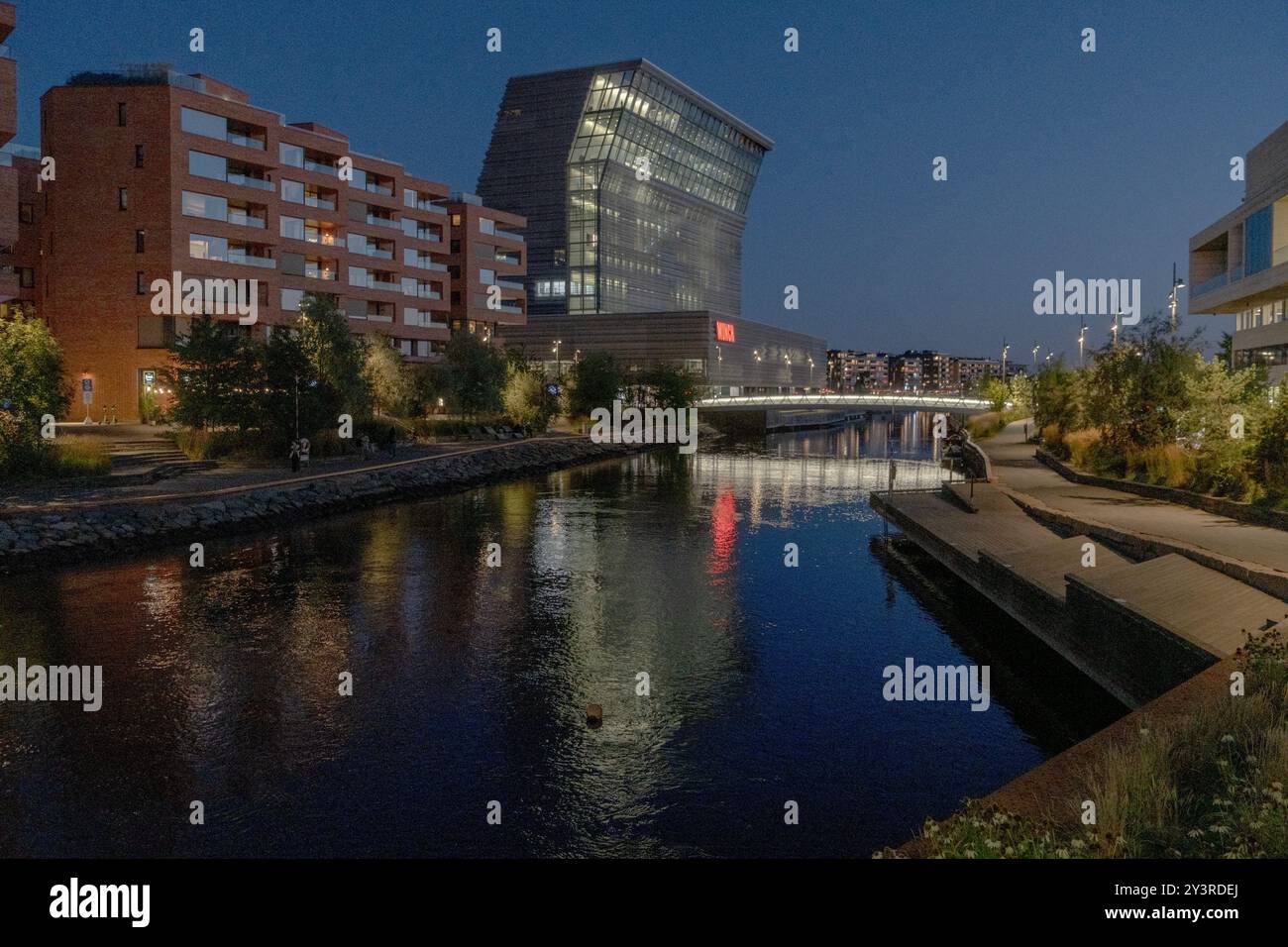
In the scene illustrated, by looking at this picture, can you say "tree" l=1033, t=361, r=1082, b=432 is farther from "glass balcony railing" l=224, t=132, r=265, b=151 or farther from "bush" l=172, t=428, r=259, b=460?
"glass balcony railing" l=224, t=132, r=265, b=151

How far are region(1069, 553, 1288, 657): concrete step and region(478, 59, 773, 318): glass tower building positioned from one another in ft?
458

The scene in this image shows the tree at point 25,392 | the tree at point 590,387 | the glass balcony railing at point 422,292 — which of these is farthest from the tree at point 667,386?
the tree at point 25,392

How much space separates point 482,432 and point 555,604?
54.7m

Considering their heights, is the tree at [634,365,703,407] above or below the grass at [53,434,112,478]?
above

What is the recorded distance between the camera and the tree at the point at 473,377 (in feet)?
255

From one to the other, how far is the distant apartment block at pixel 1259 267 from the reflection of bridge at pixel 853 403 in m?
31.4

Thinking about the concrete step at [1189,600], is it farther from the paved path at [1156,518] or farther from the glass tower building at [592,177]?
the glass tower building at [592,177]

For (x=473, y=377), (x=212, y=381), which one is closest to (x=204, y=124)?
(x=473, y=377)

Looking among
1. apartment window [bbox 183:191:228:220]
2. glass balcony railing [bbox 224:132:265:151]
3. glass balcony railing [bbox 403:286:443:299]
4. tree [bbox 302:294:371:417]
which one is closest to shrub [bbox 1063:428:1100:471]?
tree [bbox 302:294:371:417]

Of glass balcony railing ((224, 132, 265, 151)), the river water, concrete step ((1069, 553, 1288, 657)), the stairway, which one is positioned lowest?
the river water

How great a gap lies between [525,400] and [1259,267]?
5425 cm

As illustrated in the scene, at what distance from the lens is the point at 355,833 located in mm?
11461

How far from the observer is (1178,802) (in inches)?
363

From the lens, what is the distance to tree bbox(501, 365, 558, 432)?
82938mm
